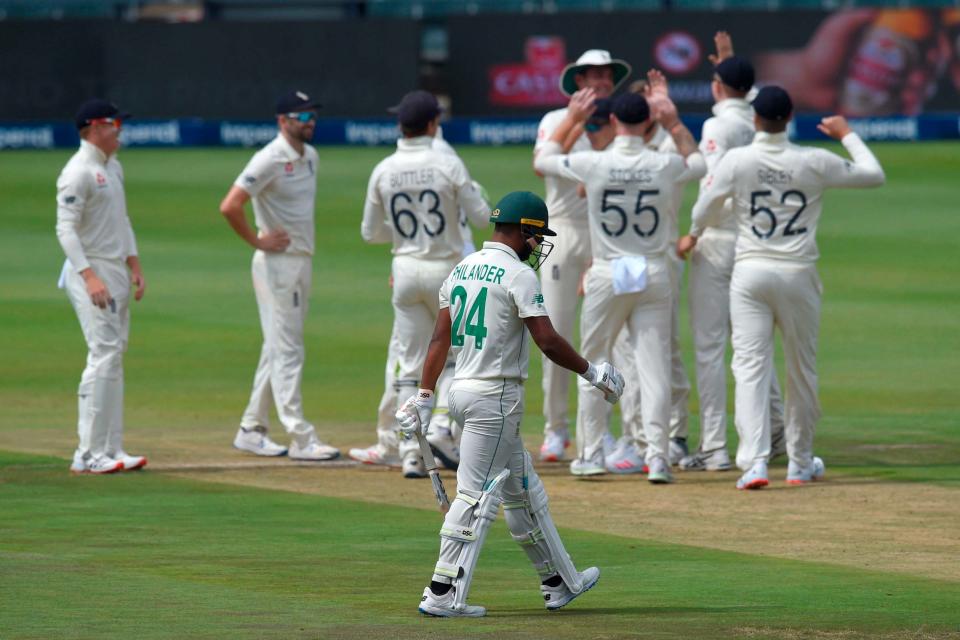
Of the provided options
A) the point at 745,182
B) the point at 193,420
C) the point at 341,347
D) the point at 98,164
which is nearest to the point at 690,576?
the point at 745,182

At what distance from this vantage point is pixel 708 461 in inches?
452

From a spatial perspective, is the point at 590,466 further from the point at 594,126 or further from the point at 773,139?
the point at 773,139

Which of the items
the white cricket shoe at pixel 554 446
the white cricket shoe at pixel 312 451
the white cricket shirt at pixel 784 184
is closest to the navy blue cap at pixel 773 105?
the white cricket shirt at pixel 784 184

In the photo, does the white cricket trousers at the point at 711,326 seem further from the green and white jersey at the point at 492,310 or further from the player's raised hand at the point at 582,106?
the green and white jersey at the point at 492,310

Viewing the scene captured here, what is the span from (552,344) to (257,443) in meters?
5.18

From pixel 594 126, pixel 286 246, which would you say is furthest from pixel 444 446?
pixel 594 126

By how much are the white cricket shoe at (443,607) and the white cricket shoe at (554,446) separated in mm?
4653

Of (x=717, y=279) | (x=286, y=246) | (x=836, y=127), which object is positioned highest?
(x=836, y=127)

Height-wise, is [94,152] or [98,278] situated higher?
[94,152]

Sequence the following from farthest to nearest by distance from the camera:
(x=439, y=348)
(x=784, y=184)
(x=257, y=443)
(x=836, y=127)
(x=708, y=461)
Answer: (x=257, y=443) < (x=708, y=461) < (x=836, y=127) < (x=784, y=184) < (x=439, y=348)

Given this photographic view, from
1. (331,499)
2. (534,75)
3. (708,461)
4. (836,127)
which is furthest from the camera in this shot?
(534,75)

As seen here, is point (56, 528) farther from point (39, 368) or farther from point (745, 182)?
point (39, 368)

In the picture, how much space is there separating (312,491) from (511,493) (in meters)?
3.38

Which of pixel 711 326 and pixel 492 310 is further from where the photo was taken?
pixel 711 326
